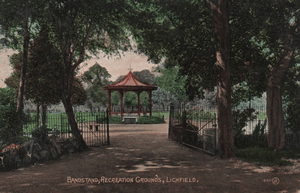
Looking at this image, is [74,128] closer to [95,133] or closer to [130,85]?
[95,133]

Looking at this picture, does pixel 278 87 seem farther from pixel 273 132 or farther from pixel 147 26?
pixel 147 26

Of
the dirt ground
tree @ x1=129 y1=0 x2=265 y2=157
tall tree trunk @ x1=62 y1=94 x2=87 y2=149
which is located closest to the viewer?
the dirt ground

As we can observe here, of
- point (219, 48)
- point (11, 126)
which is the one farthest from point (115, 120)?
point (219, 48)

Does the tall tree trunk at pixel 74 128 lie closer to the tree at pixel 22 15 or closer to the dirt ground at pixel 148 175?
the dirt ground at pixel 148 175

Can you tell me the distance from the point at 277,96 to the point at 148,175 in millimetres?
6701

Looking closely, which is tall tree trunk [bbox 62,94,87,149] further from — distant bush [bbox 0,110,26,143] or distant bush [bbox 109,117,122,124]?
distant bush [bbox 109,117,122,124]

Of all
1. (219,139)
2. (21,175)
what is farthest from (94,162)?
(219,139)

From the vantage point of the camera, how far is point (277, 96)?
435 inches

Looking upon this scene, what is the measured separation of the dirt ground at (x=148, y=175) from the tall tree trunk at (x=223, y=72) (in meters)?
0.78

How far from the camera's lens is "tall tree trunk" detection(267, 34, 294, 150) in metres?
10.8

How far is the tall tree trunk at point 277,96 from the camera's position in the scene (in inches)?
425

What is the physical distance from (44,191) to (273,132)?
924cm

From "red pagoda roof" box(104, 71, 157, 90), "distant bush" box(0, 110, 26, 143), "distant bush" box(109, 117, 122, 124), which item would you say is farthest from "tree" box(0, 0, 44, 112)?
"distant bush" box(109, 117, 122, 124)

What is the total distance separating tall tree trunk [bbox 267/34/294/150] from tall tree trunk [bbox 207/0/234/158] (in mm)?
2332
